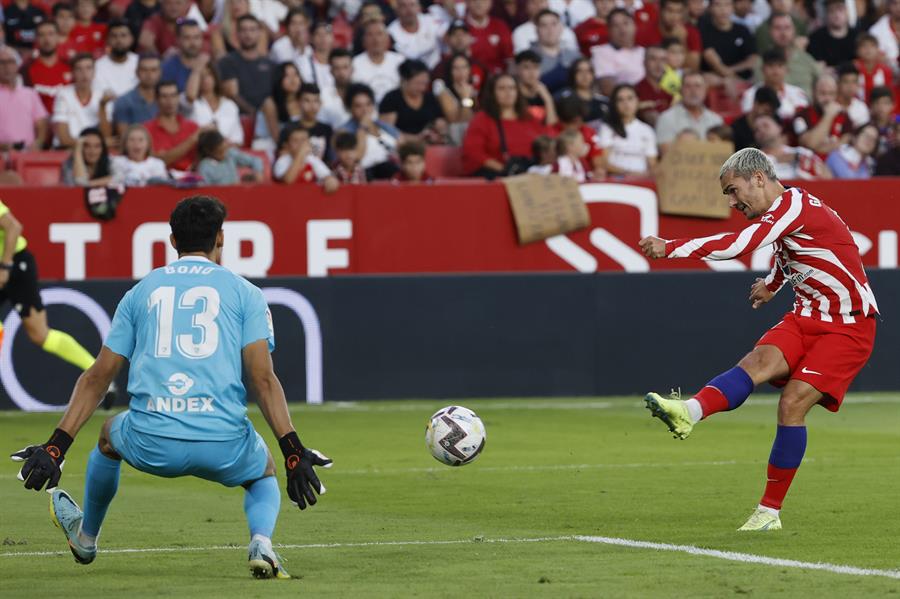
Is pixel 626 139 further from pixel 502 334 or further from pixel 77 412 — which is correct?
pixel 77 412

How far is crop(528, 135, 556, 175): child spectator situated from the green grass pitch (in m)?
3.49

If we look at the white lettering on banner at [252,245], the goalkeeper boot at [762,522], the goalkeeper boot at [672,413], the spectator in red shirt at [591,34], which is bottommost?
the white lettering on banner at [252,245]

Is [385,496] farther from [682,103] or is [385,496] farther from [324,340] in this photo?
[682,103]

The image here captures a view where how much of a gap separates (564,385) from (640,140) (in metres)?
3.25

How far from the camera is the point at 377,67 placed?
63.8ft

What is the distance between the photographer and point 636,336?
1719 centimetres

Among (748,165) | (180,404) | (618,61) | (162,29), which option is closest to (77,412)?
(180,404)

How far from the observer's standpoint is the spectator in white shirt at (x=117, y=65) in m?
18.2

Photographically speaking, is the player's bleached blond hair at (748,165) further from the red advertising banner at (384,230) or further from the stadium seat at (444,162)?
the stadium seat at (444,162)

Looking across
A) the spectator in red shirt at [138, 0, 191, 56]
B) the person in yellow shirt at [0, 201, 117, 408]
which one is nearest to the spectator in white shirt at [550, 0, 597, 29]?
the spectator in red shirt at [138, 0, 191, 56]

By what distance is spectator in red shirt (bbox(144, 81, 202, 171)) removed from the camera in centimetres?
1741

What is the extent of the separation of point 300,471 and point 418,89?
41.4ft

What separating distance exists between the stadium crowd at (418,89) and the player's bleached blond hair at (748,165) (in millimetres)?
8614

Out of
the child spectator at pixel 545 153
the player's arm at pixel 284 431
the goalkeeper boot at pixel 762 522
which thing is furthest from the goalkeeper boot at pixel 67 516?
the child spectator at pixel 545 153
